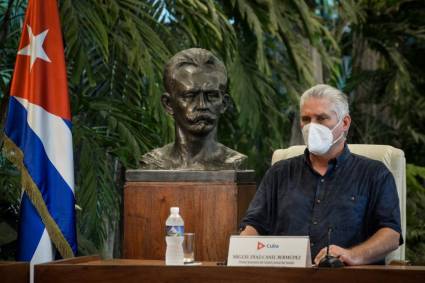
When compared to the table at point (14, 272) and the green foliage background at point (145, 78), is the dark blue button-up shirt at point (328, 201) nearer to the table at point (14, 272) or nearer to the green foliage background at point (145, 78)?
the table at point (14, 272)

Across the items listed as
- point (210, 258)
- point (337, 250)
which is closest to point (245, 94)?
point (210, 258)

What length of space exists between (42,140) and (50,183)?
0.24 m

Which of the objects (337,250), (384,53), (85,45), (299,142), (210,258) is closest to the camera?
(337,250)

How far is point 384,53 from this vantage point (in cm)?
1127

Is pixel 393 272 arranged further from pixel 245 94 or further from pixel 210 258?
pixel 245 94

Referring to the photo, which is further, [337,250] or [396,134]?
[396,134]

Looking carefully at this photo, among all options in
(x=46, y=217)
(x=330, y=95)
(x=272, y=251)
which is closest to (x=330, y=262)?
(x=272, y=251)

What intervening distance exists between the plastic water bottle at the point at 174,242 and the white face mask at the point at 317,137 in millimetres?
620

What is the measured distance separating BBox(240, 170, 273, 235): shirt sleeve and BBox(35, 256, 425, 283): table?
2.06 feet

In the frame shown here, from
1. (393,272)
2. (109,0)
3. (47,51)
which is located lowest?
(393,272)

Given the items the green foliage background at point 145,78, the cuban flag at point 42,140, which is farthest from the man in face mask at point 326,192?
the cuban flag at point 42,140

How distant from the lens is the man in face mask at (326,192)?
14.9ft

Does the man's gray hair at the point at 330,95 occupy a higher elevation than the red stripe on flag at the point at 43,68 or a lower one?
lower

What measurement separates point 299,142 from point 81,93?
2.77 metres
